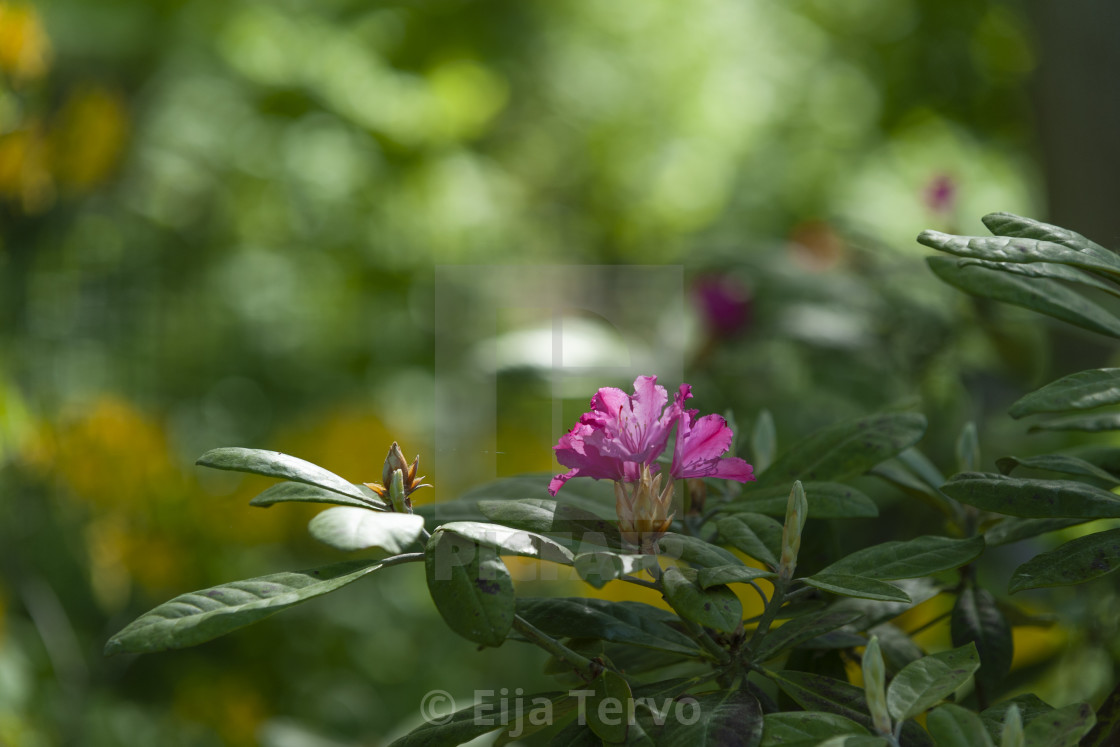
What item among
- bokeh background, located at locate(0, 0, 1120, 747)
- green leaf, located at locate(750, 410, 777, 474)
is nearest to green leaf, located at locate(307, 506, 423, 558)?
green leaf, located at locate(750, 410, 777, 474)

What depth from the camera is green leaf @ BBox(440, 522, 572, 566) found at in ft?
0.92

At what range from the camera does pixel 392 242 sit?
181 centimetres

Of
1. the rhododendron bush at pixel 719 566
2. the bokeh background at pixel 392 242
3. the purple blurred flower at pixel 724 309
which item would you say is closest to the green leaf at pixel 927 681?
the rhododendron bush at pixel 719 566

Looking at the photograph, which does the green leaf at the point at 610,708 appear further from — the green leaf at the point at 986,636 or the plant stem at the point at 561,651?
the green leaf at the point at 986,636

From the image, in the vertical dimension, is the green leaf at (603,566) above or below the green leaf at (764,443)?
below

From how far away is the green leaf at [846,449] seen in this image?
40 cm

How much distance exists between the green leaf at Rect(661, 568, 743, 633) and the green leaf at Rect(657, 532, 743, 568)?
1 centimetres

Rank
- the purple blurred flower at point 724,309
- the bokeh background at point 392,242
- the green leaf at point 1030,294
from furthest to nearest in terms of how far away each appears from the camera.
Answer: the purple blurred flower at point 724,309, the bokeh background at point 392,242, the green leaf at point 1030,294

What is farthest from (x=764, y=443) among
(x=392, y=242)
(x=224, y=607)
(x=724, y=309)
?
(x=392, y=242)

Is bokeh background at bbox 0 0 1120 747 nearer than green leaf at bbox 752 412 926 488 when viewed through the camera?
No

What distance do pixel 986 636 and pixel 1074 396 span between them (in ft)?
0.48

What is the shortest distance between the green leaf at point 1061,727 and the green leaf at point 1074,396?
0.31ft

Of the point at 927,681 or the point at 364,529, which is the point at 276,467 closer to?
the point at 364,529

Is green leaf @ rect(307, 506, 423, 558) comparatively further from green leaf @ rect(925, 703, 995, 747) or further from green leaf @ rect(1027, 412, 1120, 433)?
green leaf @ rect(1027, 412, 1120, 433)
